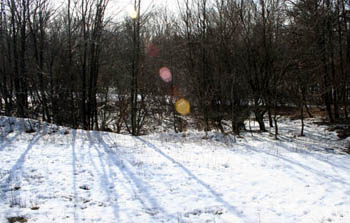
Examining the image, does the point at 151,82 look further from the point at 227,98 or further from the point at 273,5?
the point at 273,5

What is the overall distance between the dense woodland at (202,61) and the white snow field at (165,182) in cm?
436

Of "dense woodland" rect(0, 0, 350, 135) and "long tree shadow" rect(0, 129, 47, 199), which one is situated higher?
"dense woodland" rect(0, 0, 350, 135)

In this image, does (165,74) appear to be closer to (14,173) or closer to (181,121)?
(181,121)

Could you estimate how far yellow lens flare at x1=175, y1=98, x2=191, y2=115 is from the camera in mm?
15172

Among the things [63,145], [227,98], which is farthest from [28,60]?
[227,98]

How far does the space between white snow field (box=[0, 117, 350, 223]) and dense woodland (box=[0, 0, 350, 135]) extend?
4.36 m

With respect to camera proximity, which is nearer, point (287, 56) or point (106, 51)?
point (287, 56)

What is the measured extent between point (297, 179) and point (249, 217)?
233 cm

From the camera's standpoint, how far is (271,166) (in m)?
6.63

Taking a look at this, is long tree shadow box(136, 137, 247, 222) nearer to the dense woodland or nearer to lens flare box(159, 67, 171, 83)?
the dense woodland

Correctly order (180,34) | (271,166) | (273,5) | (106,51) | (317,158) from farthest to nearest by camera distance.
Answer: (106,51), (180,34), (273,5), (317,158), (271,166)

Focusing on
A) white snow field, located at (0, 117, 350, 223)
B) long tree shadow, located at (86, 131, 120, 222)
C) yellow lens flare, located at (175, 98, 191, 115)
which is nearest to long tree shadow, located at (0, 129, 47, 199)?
white snow field, located at (0, 117, 350, 223)

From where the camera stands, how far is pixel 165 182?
5371mm

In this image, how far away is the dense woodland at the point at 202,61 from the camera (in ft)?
41.7
